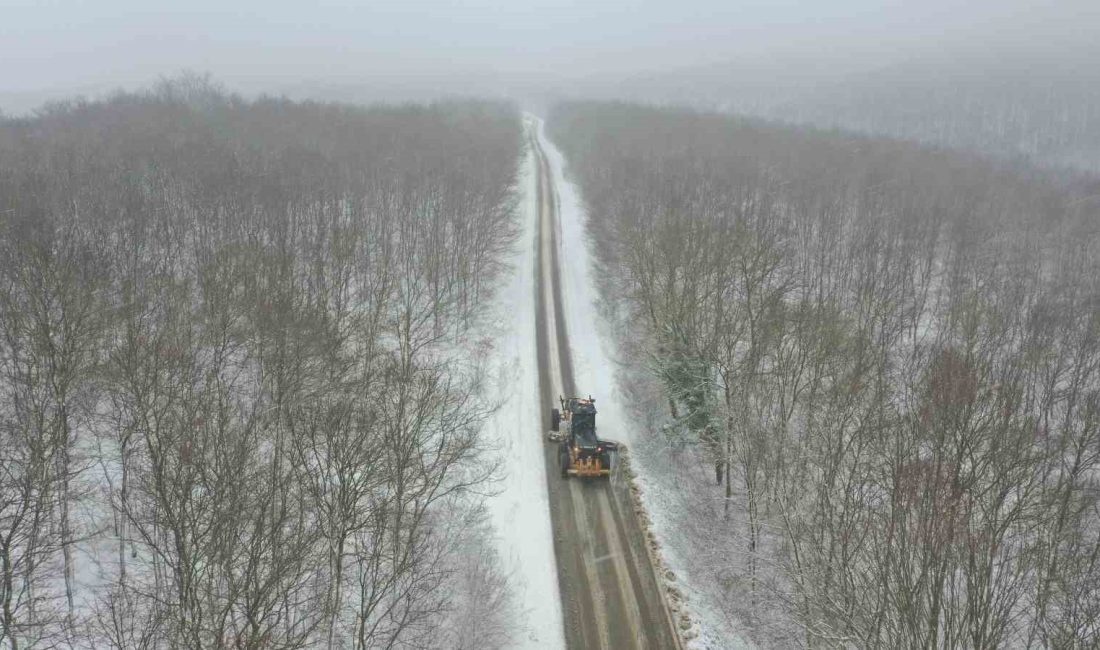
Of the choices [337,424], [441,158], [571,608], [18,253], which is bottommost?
[571,608]

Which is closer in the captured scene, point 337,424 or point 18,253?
point 337,424

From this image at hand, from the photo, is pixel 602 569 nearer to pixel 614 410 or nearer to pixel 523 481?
pixel 523 481

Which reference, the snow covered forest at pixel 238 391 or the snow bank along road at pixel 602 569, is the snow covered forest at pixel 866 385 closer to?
the snow bank along road at pixel 602 569

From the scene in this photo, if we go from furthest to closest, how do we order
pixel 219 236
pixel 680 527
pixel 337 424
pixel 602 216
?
1. pixel 602 216
2. pixel 219 236
3. pixel 680 527
4. pixel 337 424

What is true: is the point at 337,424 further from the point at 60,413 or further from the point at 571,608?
the point at 571,608

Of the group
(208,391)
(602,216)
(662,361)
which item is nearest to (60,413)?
(208,391)

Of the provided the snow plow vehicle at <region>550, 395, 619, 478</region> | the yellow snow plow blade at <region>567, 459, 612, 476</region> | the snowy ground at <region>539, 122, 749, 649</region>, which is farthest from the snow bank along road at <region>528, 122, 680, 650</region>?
the snowy ground at <region>539, 122, 749, 649</region>
